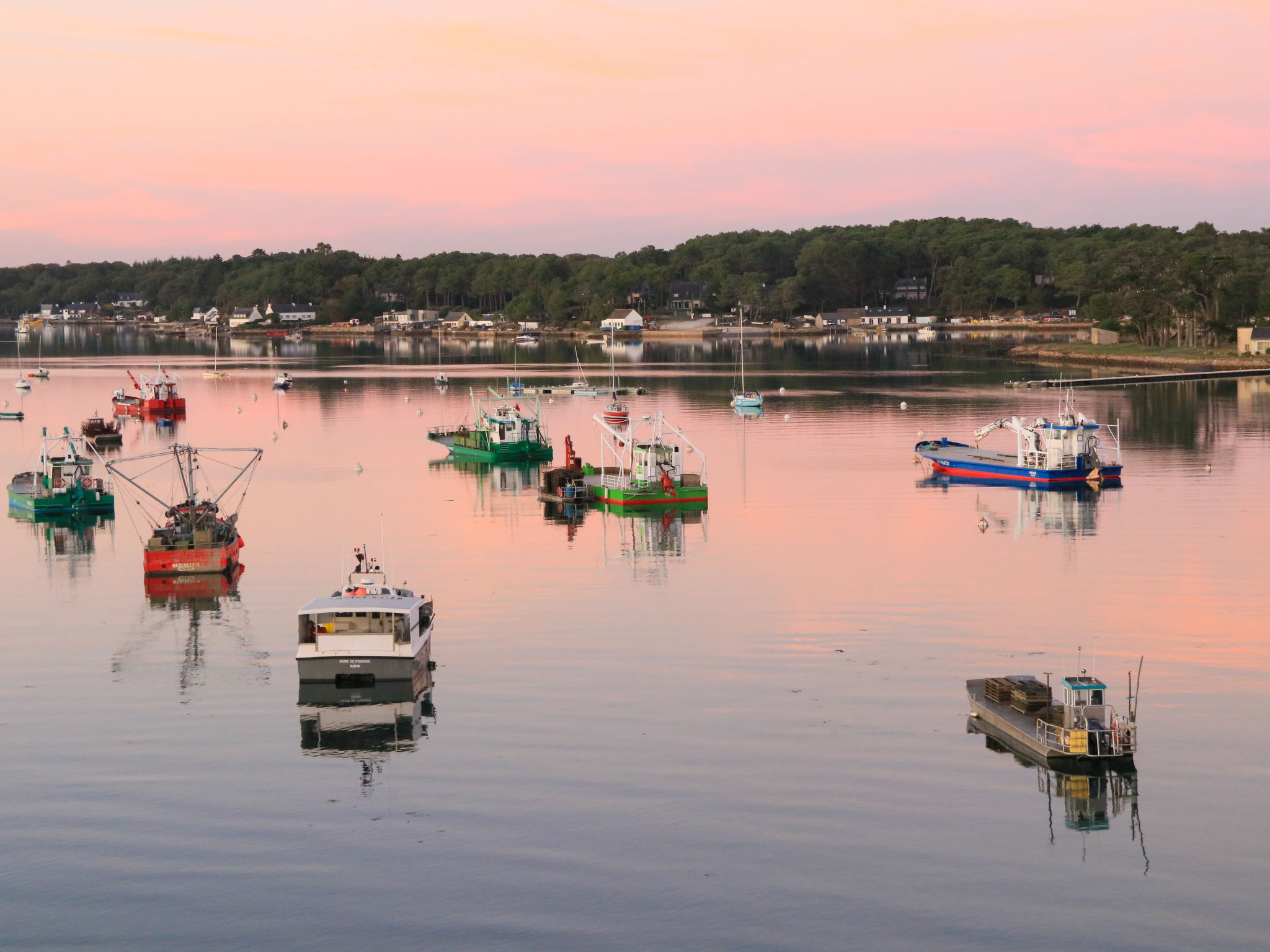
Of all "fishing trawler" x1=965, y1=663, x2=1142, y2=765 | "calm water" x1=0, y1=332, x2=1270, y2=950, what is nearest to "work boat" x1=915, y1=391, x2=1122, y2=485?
"calm water" x1=0, y1=332, x2=1270, y2=950

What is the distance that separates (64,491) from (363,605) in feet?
149

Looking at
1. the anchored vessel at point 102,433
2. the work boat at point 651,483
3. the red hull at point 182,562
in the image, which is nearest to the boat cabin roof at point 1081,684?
the red hull at point 182,562

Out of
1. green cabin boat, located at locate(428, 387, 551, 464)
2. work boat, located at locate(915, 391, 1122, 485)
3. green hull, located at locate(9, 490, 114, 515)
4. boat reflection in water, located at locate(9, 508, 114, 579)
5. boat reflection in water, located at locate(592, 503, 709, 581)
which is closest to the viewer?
boat reflection in water, located at locate(592, 503, 709, 581)

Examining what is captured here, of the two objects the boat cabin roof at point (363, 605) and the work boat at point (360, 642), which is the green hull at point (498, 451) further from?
the work boat at point (360, 642)

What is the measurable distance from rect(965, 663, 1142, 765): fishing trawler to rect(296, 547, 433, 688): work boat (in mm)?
17011

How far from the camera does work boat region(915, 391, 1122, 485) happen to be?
9650cm

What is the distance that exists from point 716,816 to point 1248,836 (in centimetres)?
1200

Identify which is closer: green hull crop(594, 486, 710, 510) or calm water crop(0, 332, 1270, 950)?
calm water crop(0, 332, 1270, 950)

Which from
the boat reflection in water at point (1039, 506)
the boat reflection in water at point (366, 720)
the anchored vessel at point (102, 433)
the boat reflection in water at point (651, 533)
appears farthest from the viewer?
the anchored vessel at point (102, 433)

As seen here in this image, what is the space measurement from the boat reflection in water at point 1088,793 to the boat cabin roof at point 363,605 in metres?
18.5

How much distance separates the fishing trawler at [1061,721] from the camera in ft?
127

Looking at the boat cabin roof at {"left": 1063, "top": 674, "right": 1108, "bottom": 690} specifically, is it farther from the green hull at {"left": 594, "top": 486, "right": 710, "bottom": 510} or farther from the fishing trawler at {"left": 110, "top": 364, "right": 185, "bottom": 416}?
the fishing trawler at {"left": 110, "top": 364, "right": 185, "bottom": 416}

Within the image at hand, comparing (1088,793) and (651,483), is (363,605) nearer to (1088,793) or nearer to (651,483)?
(1088,793)

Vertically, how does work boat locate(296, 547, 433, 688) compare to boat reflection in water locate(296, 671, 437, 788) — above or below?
above
